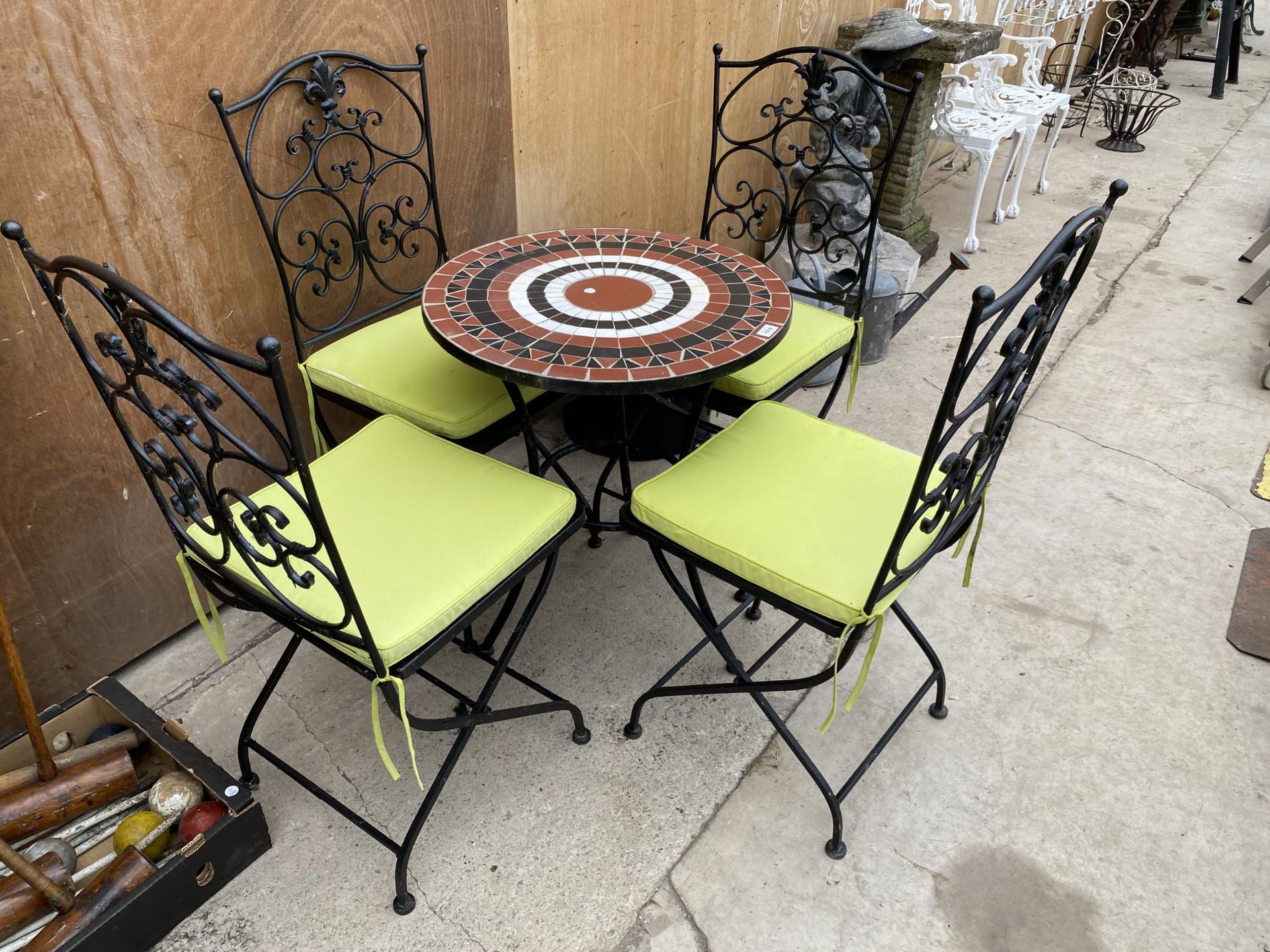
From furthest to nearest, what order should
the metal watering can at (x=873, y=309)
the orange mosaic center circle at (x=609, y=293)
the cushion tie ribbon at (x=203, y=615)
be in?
the metal watering can at (x=873, y=309), the orange mosaic center circle at (x=609, y=293), the cushion tie ribbon at (x=203, y=615)

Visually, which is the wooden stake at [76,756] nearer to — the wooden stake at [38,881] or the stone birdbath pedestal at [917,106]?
the wooden stake at [38,881]

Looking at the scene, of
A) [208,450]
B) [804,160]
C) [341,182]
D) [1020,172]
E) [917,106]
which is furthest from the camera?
[1020,172]

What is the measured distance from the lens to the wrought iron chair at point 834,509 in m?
1.45

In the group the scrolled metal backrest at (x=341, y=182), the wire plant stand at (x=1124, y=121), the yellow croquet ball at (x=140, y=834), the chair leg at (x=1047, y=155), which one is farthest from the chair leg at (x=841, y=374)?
the wire plant stand at (x=1124, y=121)

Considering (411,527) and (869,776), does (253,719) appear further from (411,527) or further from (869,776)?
(869,776)

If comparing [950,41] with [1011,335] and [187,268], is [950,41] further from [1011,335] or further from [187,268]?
[187,268]

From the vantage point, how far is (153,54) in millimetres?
1809

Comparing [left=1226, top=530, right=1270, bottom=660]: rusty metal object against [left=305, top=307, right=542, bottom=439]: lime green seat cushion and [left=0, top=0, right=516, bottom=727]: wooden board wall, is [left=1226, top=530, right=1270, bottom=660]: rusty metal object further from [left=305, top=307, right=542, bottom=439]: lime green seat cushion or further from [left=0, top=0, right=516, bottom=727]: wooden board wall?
[left=0, top=0, right=516, bottom=727]: wooden board wall

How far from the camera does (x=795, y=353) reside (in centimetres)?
240

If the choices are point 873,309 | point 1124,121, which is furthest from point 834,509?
point 1124,121

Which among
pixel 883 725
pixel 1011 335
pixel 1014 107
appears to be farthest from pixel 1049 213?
pixel 1011 335

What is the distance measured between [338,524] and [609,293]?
815 millimetres

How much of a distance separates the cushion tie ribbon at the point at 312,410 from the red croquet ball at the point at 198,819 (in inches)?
36.6

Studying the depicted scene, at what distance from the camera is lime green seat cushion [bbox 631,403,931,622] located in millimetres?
1652
